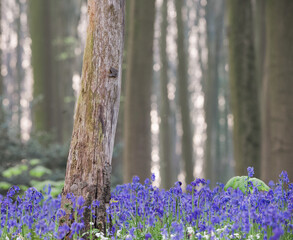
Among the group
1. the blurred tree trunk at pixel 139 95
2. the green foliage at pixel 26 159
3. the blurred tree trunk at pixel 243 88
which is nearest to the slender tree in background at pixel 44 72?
the green foliage at pixel 26 159

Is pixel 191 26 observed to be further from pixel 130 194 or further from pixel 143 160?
pixel 130 194

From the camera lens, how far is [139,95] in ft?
26.3

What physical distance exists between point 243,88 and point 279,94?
0.86 meters

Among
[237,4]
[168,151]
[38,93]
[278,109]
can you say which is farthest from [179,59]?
[278,109]

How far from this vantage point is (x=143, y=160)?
7953 mm

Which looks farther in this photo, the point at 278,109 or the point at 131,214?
the point at 278,109

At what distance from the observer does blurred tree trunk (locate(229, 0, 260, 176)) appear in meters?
7.61

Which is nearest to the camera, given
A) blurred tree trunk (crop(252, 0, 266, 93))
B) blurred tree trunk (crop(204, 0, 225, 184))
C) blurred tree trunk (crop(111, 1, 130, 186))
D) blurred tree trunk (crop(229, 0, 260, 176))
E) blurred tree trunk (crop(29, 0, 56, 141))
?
blurred tree trunk (crop(229, 0, 260, 176))

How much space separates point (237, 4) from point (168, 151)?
998 cm

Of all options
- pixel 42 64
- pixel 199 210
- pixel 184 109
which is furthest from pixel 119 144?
pixel 199 210

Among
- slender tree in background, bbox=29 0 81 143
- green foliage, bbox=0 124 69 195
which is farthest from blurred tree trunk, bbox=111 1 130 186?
slender tree in background, bbox=29 0 81 143

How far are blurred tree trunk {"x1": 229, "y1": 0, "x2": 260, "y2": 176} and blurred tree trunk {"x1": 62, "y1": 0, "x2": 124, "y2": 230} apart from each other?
3.84m

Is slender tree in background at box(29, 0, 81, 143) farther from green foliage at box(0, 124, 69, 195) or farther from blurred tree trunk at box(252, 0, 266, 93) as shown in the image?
blurred tree trunk at box(252, 0, 266, 93)

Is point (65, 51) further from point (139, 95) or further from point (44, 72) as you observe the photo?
point (139, 95)
